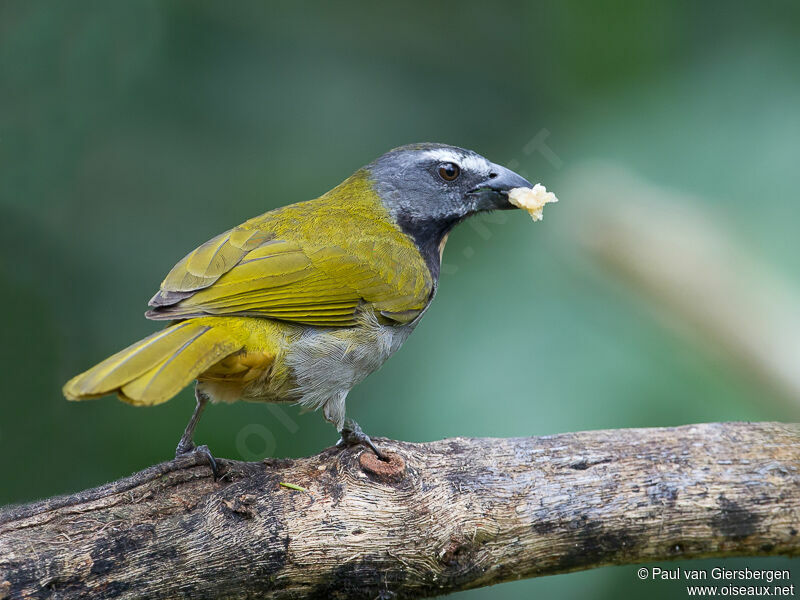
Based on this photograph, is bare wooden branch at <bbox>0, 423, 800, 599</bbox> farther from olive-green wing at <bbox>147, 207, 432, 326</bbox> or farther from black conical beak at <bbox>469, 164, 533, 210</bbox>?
black conical beak at <bbox>469, 164, 533, 210</bbox>

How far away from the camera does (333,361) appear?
3.44 metres

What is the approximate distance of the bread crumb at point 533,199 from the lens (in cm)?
402

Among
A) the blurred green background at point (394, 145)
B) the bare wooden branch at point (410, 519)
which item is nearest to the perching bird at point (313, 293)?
the bare wooden branch at point (410, 519)

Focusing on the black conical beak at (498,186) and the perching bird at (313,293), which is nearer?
the perching bird at (313,293)

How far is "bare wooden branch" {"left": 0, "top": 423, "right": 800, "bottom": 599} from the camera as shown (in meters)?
2.74

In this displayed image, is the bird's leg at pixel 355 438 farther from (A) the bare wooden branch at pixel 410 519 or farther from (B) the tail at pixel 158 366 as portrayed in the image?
(B) the tail at pixel 158 366

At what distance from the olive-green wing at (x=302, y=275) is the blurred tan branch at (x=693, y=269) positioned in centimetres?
100

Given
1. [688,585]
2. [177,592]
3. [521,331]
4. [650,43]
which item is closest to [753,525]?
[688,585]

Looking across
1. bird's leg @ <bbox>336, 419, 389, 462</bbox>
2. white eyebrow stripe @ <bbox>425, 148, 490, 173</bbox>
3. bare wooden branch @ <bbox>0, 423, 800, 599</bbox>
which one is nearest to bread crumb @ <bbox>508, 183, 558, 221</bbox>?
white eyebrow stripe @ <bbox>425, 148, 490, 173</bbox>

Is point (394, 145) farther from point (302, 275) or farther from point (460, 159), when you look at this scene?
point (302, 275)

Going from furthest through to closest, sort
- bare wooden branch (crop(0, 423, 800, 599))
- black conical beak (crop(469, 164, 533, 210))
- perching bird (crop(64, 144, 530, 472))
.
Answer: black conical beak (crop(469, 164, 533, 210)), perching bird (crop(64, 144, 530, 472)), bare wooden branch (crop(0, 423, 800, 599))

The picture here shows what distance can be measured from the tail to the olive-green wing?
165 mm

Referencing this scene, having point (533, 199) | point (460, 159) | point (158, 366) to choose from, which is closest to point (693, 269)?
point (533, 199)

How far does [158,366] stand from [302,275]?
904 mm
